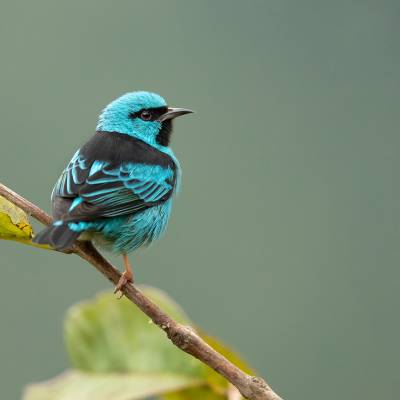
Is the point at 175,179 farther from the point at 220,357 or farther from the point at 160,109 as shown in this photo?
the point at 220,357

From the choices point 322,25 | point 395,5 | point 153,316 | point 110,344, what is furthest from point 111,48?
point 153,316

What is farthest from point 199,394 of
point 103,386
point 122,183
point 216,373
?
point 122,183

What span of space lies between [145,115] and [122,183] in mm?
913

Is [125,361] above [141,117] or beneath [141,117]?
beneath

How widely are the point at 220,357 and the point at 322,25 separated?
7000mm

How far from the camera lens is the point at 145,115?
191 inches

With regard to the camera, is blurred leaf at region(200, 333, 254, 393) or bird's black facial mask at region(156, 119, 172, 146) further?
bird's black facial mask at region(156, 119, 172, 146)

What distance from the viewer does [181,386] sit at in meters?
3.08

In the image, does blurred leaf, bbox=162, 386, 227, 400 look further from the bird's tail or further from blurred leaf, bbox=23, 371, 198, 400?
the bird's tail

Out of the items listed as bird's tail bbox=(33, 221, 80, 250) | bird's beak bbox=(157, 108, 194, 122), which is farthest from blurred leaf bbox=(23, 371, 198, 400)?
bird's beak bbox=(157, 108, 194, 122)

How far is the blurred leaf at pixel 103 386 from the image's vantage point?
3.12m

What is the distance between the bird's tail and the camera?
3072mm

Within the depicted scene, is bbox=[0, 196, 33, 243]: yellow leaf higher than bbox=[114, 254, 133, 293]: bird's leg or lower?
higher

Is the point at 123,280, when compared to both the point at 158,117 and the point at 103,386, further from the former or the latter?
the point at 158,117
